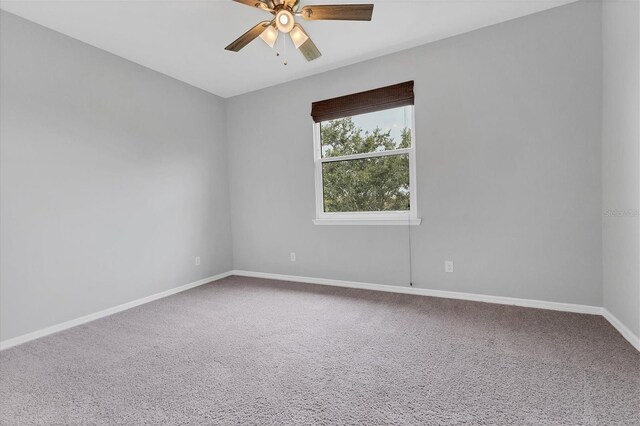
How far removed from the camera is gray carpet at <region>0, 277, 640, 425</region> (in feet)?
4.82

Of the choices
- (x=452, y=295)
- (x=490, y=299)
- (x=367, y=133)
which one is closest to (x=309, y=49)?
(x=367, y=133)

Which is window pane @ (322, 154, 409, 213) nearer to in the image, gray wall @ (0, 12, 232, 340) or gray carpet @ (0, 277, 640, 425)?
gray carpet @ (0, 277, 640, 425)

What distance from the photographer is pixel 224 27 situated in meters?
2.65

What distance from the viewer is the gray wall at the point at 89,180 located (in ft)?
7.80

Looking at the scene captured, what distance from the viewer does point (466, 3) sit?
244 cm

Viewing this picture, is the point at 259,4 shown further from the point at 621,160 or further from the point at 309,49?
the point at 621,160

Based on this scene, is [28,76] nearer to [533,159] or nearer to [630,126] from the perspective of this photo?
[533,159]

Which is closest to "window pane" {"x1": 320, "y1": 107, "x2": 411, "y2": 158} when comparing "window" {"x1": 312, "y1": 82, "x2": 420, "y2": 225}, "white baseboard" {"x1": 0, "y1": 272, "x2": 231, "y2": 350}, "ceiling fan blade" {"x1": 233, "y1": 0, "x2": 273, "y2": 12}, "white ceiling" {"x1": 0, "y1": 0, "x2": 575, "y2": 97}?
"window" {"x1": 312, "y1": 82, "x2": 420, "y2": 225}

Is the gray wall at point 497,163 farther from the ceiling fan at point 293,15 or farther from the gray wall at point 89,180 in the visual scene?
the gray wall at point 89,180

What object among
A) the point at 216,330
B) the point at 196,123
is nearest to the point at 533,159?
the point at 216,330

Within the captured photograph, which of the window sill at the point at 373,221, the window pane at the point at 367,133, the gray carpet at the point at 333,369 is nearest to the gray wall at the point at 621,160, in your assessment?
the gray carpet at the point at 333,369

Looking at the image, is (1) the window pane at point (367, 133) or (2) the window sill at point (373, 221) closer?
(2) the window sill at point (373, 221)

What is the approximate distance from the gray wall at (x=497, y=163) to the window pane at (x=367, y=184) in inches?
8.5

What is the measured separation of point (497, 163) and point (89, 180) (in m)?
3.82
